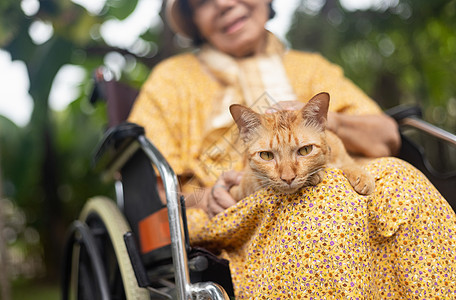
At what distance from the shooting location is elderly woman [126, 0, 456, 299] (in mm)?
860

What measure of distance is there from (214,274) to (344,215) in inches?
13.5

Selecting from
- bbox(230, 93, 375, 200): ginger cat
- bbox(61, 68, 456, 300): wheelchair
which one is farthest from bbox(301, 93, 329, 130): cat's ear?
bbox(61, 68, 456, 300): wheelchair

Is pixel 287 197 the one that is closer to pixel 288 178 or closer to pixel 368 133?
pixel 288 178

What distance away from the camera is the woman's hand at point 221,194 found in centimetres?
105

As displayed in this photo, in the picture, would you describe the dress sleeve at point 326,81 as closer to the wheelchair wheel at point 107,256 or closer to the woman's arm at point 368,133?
the woman's arm at point 368,133

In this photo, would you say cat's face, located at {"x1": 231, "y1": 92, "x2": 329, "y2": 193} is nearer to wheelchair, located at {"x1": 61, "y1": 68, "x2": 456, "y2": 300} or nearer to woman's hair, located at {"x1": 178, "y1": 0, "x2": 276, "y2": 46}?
wheelchair, located at {"x1": 61, "y1": 68, "x2": 456, "y2": 300}

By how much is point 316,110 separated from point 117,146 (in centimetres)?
70

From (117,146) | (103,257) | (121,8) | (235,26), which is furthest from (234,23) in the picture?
(121,8)

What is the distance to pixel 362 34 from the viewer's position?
3289mm

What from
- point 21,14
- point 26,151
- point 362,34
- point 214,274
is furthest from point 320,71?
point 26,151

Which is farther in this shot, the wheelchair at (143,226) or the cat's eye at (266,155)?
the wheelchair at (143,226)

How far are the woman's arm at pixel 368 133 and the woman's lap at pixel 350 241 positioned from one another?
232mm

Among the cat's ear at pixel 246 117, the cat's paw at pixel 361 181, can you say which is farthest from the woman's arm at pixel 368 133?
the cat's ear at pixel 246 117

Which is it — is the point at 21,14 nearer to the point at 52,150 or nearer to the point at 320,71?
the point at 320,71
